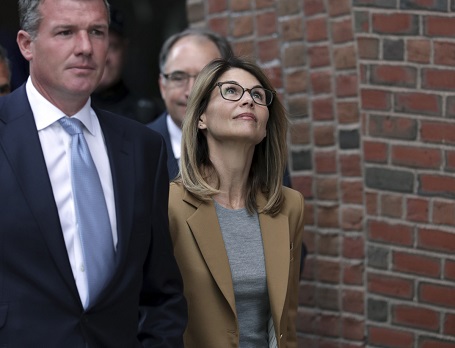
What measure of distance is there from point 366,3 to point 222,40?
72 cm

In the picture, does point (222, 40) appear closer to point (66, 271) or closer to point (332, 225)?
point (332, 225)

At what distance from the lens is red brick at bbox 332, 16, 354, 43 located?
17.3ft

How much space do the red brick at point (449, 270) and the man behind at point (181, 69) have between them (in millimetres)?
1340

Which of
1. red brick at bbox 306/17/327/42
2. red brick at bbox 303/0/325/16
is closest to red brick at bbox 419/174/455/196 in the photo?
red brick at bbox 306/17/327/42

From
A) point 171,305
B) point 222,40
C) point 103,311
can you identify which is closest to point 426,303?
point 222,40

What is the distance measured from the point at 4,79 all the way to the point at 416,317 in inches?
87.2

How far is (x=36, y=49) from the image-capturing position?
3.27m

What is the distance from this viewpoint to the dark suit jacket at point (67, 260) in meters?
3.09

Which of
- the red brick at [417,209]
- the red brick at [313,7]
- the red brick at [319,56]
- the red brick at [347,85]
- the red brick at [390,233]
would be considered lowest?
the red brick at [390,233]

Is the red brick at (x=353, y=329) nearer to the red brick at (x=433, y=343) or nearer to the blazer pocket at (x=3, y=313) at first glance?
the red brick at (x=433, y=343)

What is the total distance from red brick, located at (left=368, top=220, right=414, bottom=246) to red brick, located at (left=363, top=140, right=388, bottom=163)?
302 mm

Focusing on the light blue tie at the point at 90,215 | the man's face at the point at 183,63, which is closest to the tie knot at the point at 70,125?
the light blue tie at the point at 90,215

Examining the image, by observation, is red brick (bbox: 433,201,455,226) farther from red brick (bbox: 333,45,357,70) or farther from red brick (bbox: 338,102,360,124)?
red brick (bbox: 333,45,357,70)

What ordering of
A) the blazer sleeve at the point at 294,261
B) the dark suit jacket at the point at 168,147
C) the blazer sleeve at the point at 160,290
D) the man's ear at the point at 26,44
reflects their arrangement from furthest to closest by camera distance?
the dark suit jacket at the point at 168,147 < the blazer sleeve at the point at 294,261 < the blazer sleeve at the point at 160,290 < the man's ear at the point at 26,44
